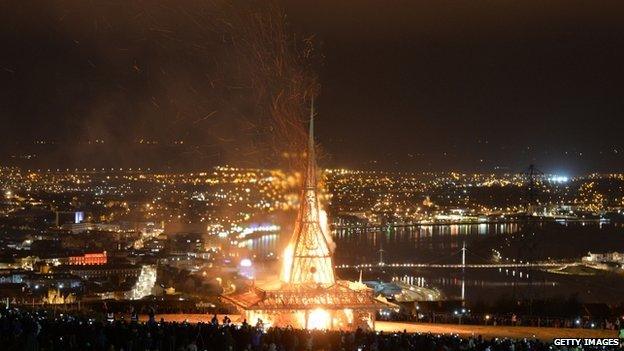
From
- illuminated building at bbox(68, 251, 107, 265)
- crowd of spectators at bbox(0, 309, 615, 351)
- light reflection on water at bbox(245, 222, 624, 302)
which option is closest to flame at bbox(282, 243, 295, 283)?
crowd of spectators at bbox(0, 309, 615, 351)

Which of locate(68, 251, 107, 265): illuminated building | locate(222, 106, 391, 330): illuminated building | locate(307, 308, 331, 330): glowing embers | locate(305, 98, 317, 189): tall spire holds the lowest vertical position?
locate(307, 308, 331, 330): glowing embers

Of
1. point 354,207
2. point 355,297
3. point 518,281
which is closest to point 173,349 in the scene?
point 355,297

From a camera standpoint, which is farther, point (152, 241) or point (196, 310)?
point (152, 241)

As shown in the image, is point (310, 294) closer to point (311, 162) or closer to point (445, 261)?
point (311, 162)

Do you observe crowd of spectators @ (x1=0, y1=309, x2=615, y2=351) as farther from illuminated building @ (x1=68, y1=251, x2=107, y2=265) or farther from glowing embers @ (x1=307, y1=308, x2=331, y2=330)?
illuminated building @ (x1=68, y1=251, x2=107, y2=265)

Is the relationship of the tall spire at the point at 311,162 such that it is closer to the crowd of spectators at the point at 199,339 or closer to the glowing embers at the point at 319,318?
the glowing embers at the point at 319,318

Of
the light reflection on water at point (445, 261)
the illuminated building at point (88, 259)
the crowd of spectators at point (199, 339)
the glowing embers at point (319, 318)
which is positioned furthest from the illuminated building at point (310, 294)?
the illuminated building at point (88, 259)

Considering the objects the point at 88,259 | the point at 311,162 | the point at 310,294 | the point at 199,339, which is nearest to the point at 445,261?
the point at 88,259

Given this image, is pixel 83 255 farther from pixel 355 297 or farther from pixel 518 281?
pixel 355 297
